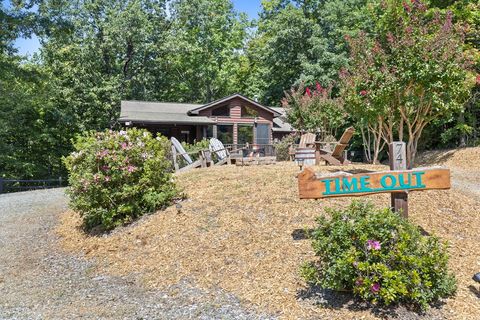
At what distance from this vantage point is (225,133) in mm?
23656

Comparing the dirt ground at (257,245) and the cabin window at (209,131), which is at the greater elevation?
the cabin window at (209,131)

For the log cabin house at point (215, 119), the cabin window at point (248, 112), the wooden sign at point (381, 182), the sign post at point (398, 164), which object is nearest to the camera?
the wooden sign at point (381, 182)

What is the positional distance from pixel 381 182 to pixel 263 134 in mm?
20053

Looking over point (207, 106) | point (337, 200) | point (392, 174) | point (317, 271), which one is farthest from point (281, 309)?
point (207, 106)

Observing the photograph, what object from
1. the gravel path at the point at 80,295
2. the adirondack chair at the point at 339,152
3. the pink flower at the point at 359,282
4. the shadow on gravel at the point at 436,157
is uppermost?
the adirondack chair at the point at 339,152

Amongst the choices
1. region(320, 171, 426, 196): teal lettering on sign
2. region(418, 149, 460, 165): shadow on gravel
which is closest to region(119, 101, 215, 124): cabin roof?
region(418, 149, 460, 165): shadow on gravel

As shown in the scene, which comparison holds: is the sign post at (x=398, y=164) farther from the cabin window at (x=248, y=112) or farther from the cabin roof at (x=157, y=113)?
the cabin window at (x=248, y=112)

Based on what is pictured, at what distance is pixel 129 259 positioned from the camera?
17.0 feet

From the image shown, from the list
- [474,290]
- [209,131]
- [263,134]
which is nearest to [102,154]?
[474,290]

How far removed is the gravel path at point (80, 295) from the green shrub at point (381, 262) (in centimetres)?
82

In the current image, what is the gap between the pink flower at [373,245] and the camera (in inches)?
135

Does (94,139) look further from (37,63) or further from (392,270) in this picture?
(37,63)

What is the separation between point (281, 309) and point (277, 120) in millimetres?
24345

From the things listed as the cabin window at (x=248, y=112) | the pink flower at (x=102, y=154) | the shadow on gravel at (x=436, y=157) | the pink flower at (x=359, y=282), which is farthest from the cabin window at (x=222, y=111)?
the pink flower at (x=359, y=282)
